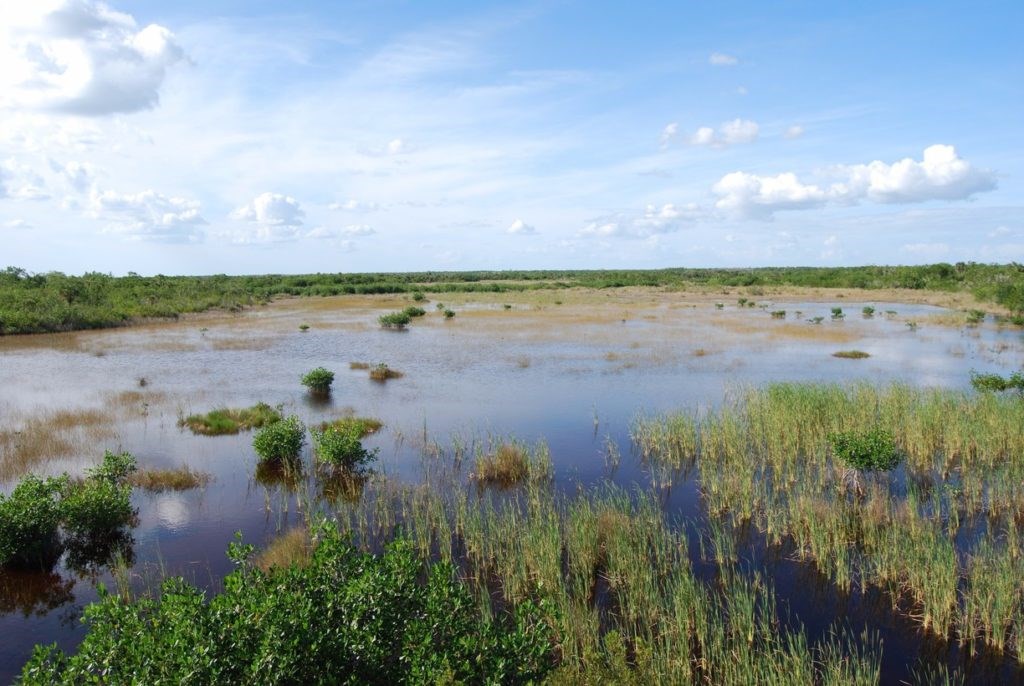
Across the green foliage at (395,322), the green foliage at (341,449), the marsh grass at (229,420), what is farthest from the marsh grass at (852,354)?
the green foliage at (395,322)

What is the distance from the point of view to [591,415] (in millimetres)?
26297

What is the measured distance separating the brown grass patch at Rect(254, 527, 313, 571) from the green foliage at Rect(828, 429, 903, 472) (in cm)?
1331

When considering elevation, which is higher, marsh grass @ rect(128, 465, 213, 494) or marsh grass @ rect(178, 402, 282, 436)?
marsh grass @ rect(178, 402, 282, 436)

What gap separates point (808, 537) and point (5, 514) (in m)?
17.1

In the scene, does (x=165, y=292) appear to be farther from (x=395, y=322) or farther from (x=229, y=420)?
(x=229, y=420)

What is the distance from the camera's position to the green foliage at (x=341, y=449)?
63.0 feet

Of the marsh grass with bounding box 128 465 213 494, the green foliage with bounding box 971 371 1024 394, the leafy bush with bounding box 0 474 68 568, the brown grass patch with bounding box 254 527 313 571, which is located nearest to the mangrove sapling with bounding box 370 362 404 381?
the marsh grass with bounding box 128 465 213 494

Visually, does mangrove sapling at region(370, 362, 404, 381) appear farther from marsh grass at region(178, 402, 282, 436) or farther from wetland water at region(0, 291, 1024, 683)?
marsh grass at region(178, 402, 282, 436)

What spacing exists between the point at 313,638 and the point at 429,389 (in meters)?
24.5

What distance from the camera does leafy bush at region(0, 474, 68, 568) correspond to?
1357 cm

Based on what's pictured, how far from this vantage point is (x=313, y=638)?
23.2 feet

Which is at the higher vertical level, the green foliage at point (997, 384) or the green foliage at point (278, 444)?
the green foliage at point (997, 384)

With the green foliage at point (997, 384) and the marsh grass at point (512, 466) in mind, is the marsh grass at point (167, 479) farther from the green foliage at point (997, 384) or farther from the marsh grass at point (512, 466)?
the green foliage at point (997, 384)

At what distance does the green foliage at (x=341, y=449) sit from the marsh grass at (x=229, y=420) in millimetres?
5827
